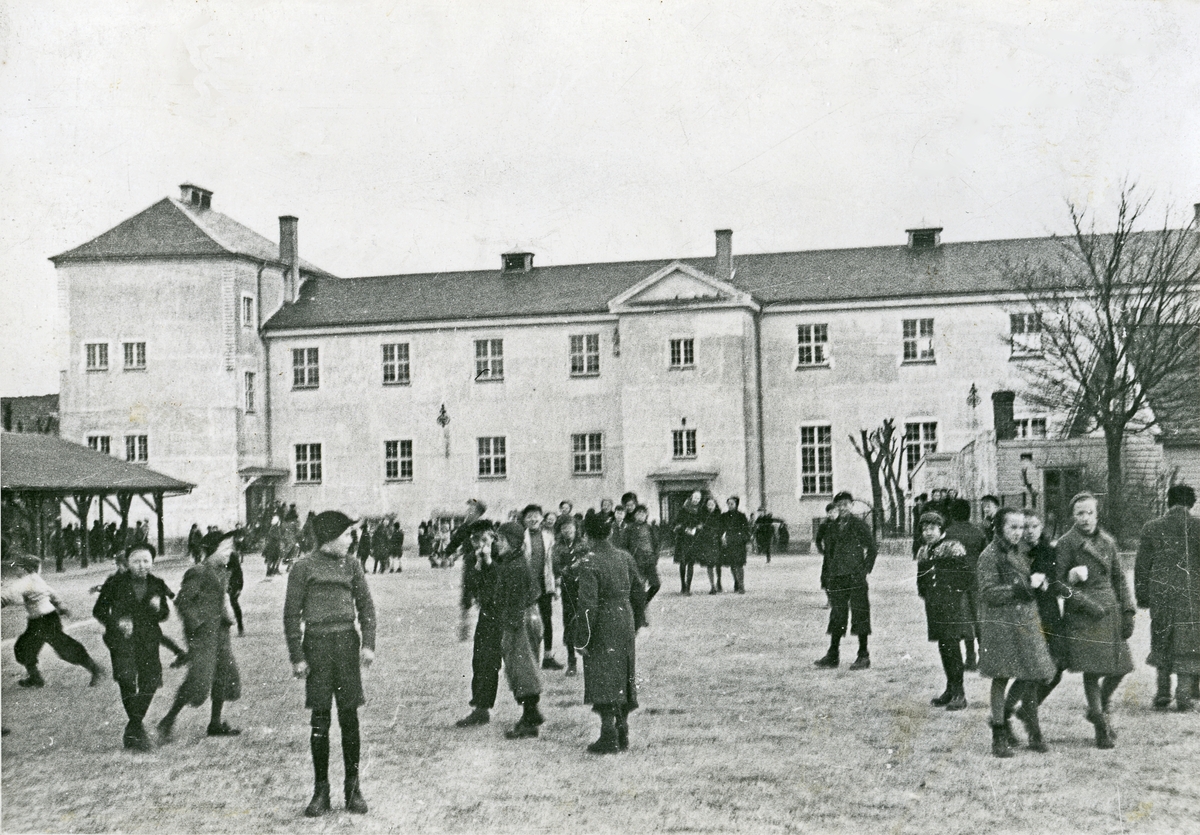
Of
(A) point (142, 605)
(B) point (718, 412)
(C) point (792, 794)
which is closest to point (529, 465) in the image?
(A) point (142, 605)

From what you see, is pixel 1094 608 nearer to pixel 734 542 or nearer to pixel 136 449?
pixel 136 449

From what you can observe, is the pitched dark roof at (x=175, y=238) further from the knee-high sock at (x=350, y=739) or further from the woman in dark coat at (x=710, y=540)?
the woman in dark coat at (x=710, y=540)

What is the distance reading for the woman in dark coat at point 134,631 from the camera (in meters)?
7.77

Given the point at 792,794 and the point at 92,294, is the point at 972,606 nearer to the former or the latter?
the point at 792,794

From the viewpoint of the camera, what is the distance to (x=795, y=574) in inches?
666

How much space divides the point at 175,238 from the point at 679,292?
777cm

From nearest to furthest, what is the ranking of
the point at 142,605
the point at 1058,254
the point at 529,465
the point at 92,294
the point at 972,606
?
the point at 142,605, the point at 972,606, the point at 92,294, the point at 1058,254, the point at 529,465

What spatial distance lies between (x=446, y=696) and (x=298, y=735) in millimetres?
1527

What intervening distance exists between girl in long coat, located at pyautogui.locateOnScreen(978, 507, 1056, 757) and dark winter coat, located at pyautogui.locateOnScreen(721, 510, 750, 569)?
26.6ft

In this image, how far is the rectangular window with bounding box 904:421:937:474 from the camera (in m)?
15.0

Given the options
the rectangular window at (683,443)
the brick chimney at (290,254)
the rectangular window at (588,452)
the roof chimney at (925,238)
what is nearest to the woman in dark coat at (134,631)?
the brick chimney at (290,254)

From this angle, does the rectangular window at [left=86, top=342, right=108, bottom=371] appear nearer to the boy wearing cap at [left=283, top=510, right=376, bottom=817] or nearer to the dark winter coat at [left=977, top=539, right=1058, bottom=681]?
the boy wearing cap at [left=283, top=510, right=376, bottom=817]

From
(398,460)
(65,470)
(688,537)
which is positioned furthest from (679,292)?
(65,470)

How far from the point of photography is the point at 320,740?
6.54 metres
